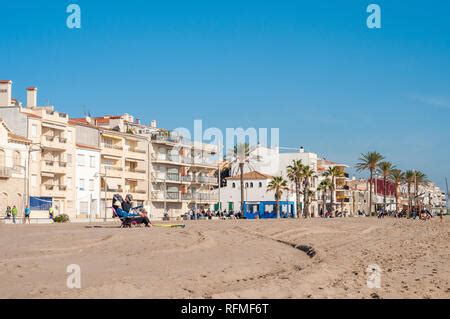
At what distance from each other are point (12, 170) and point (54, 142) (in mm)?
8942

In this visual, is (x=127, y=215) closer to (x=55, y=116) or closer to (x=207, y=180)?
(x=55, y=116)

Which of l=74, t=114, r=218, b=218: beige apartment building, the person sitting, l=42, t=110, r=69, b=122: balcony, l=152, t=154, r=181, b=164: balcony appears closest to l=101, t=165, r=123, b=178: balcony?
l=74, t=114, r=218, b=218: beige apartment building

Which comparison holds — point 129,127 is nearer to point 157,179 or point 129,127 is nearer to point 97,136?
point 157,179

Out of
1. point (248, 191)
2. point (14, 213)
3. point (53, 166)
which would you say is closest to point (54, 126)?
point (53, 166)

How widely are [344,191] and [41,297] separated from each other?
138948 millimetres

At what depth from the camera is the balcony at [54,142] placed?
66188mm

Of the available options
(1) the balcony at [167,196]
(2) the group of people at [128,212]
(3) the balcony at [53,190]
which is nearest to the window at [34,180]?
(3) the balcony at [53,190]

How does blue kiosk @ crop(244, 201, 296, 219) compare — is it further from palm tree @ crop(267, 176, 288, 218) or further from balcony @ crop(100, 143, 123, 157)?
balcony @ crop(100, 143, 123, 157)

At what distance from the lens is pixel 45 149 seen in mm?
66312

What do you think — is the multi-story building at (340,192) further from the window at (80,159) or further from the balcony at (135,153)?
the window at (80,159)

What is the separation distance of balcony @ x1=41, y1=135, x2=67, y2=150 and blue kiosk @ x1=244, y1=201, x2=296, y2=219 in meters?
35.9

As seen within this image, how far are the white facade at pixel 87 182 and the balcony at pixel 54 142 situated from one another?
3198 millimetres

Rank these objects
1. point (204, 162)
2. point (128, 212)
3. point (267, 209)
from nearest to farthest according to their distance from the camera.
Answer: point (128, 212) → point (204, 162) → point (267, 209)
